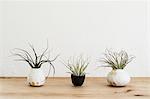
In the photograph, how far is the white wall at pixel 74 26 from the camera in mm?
1546

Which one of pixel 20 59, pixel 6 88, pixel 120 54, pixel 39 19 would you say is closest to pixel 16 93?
pixel 6 88

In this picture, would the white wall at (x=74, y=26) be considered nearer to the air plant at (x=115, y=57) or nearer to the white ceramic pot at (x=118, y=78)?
the air plant at (x=115, y=57)

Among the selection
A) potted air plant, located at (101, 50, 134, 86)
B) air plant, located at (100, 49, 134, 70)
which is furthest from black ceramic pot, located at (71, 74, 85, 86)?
air plant, located at (100, 49, 134, 70)

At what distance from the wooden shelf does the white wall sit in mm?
184

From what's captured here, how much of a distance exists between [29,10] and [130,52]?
62 cm

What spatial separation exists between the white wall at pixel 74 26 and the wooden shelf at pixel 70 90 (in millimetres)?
184

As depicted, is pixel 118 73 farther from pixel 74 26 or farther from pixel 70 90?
pixel 74 26

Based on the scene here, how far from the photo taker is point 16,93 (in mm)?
1176

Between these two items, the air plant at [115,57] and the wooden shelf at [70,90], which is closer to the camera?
the wooden shelf at [70,90]

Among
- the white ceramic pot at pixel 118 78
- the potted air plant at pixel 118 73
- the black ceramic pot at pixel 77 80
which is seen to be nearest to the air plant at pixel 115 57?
the potted air plant at pixel 118 73

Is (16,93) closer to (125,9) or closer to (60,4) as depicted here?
(60,4)

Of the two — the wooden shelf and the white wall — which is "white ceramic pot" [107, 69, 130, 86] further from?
the white wall

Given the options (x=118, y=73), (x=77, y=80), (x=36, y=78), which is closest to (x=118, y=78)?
(x=118, y=73)

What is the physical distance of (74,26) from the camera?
5.09 ft
